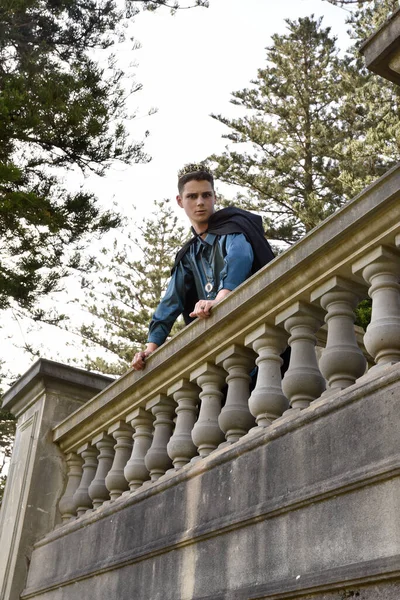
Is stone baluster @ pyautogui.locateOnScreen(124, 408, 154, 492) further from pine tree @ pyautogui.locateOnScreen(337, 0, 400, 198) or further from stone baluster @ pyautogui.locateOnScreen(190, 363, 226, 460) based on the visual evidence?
pine tree @ pyautogui.locateOnScreen(337, 0, 400, 198)

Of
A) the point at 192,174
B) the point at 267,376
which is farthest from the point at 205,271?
the point at 267,376

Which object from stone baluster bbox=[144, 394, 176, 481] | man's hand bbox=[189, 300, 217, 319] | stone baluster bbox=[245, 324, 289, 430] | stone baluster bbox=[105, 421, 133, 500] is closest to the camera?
stone baluster bbox=[245, 324, 289, 430]

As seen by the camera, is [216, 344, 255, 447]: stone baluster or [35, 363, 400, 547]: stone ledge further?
[216, 344, 255, 447]: stone baluster

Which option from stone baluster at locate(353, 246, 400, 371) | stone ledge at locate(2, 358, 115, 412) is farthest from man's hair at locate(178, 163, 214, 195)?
stone baluster at locate(353, 246, 400, 371)

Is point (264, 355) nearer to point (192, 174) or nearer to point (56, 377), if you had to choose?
point (192, 174)

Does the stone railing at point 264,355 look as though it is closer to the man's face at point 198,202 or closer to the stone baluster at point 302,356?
the stone baluster at point 302,356

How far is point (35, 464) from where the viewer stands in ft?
18.8

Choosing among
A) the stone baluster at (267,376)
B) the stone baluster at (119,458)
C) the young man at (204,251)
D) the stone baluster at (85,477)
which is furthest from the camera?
the stone baluster at (85,477)

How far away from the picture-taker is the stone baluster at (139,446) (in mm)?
4504

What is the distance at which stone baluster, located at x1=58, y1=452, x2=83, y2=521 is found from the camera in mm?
5516

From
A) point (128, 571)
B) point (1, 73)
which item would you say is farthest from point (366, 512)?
point (1, 73)

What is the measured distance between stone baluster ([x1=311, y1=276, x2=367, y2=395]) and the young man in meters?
1.19

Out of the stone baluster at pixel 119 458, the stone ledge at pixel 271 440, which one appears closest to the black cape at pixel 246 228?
the stone baluster at pixel 119 458

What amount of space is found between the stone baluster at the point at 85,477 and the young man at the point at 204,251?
42.1 inches
